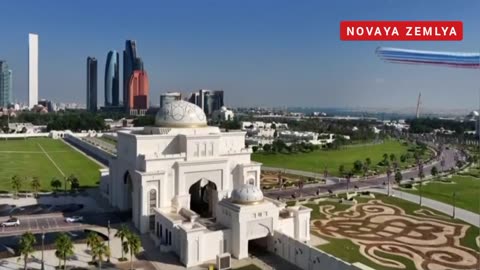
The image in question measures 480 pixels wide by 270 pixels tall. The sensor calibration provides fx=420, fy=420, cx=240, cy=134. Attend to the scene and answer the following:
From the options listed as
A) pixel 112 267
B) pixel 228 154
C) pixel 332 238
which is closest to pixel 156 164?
pixel 228 154

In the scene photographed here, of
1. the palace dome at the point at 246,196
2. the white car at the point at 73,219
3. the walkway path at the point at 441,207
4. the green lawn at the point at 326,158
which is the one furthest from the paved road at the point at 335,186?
the white car at the point at 73,219

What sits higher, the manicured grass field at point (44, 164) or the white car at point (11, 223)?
the manicured grass field at point (44, 164)

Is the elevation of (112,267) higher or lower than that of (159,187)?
lower

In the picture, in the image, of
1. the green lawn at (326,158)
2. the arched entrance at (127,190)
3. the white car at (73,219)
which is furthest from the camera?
the green lawn at (326,158)

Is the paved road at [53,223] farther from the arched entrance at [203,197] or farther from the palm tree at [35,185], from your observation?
the palm tree at [35,185]

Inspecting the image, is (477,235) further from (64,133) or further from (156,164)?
(64,133)

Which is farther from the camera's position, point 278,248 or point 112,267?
point 278,248

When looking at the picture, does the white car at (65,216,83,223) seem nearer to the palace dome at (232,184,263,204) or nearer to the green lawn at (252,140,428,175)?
the palace dome at (232,184,263,204)
